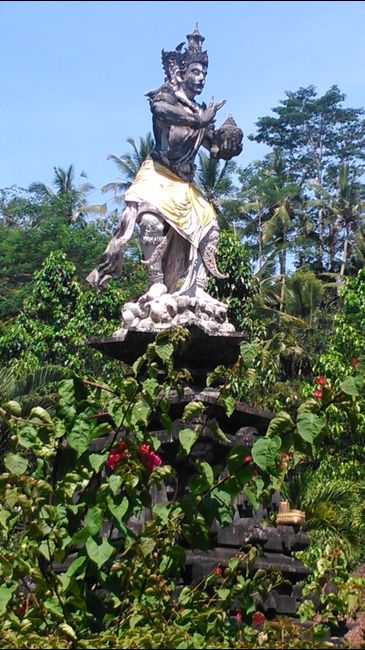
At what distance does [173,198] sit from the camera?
8727 millimetres

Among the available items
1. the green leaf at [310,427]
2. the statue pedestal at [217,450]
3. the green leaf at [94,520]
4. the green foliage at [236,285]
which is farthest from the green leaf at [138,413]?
the green foliage at [236,285]

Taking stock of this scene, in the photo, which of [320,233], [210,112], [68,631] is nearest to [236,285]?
[210,112]

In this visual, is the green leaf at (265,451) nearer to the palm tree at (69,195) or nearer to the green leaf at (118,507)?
the green leaf at (118,507)

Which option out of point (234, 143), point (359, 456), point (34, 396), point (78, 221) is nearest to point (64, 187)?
point (78, 221)

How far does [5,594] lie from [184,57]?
15.8ft

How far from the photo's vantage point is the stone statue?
28.3 ft

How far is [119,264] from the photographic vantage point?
8.82 m

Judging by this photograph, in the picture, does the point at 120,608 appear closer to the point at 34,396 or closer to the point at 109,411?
the point at 109,411

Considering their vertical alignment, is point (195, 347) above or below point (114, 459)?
above

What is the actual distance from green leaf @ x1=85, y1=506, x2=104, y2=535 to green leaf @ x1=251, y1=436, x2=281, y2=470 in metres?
0.73

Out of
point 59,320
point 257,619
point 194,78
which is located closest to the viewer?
point 257,619

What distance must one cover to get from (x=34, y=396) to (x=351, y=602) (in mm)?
8793

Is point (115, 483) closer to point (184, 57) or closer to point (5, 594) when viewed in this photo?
point (5, 594)

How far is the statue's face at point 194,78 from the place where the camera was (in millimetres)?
8938
